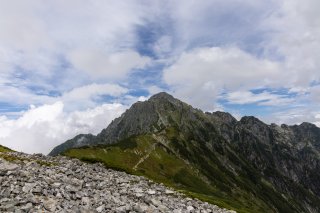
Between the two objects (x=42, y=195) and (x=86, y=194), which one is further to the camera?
(x=86, y=194)

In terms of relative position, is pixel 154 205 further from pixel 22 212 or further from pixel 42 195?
pixel 22 212

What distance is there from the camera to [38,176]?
43.4 meters

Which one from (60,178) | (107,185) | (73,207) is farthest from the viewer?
(107,185)

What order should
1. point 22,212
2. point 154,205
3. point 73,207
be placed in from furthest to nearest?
point 154,205
point 73,207
point 22,212

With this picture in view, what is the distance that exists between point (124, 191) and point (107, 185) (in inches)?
263

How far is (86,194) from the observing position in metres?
41.3

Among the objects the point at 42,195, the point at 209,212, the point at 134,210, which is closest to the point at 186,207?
the point at 209,212

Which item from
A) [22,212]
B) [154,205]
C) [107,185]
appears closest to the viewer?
[22,212]

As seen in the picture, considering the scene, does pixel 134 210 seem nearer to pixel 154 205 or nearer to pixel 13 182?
pixel 154 205

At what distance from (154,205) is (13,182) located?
16.1 metres

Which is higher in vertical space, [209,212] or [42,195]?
[42,195]

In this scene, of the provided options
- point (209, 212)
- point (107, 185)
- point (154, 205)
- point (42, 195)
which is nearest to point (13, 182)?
point (42, 195)

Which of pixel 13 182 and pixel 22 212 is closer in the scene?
pixel 22 212

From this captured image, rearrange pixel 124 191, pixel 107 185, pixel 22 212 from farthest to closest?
pixel 107 185 < pixel 124 191 < pixel 22 212
